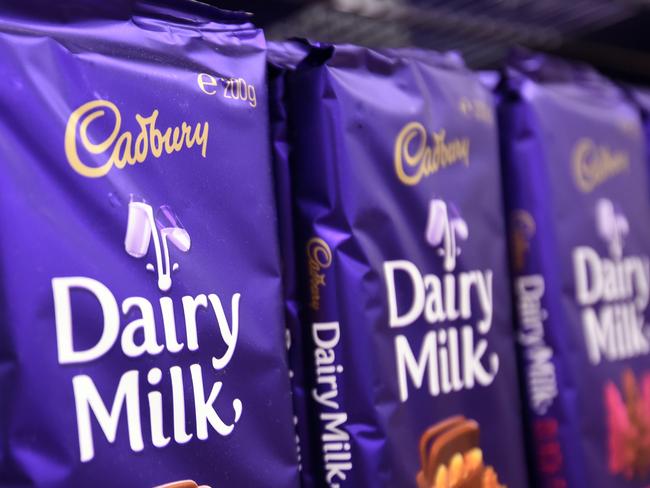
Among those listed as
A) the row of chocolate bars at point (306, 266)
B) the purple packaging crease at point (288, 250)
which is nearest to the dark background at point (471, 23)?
the row of chocolate bars at point (306, 266)

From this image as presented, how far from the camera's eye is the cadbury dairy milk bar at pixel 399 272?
0.71m

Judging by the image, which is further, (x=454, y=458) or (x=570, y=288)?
(x=570, y=288)

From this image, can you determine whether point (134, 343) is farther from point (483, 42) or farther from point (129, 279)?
point (483, 42)

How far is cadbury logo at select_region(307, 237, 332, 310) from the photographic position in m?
0.72

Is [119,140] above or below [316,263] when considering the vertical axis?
above

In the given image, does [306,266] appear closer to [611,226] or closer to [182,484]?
[182,484]

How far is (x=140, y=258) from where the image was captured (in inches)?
23.3

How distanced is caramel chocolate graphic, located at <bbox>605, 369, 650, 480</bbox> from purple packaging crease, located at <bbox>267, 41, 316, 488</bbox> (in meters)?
0.44

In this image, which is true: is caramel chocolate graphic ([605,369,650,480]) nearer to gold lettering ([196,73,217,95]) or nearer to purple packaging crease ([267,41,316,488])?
purple packaging crease ([267,41,316,488])

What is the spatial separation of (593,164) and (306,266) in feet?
1.55

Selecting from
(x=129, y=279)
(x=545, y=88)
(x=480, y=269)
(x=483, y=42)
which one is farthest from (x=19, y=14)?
(x=483, y=42)

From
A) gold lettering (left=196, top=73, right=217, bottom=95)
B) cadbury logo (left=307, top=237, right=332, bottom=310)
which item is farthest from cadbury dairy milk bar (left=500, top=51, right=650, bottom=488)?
gold lettering (left=196, top=73, right=217, bottom=95)

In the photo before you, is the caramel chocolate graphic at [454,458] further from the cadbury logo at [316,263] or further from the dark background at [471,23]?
the dark background at [471,23]

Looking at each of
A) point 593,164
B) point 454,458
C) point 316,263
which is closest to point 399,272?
point 316,263
